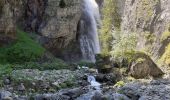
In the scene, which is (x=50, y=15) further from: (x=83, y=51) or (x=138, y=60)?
(x=138, y=60)

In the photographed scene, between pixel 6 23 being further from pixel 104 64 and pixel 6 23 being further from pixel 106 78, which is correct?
pixel 106 78

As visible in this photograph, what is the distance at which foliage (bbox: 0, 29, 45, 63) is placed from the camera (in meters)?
50.7

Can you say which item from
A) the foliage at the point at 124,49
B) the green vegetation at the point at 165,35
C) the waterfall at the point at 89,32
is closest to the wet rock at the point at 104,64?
the foliage at the point at 124,49

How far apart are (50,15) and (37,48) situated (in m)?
Result: 7.82

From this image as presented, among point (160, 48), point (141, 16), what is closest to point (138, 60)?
point (160, 48)

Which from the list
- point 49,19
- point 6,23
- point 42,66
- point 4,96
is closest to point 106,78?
point 42,66

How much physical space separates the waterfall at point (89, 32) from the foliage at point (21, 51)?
10.7 meters

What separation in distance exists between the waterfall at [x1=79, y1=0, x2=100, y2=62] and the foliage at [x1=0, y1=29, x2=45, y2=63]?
421 inches

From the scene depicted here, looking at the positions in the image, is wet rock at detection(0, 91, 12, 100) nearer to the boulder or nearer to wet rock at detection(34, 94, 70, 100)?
wet rock at detection(34, 94, 70, 100)

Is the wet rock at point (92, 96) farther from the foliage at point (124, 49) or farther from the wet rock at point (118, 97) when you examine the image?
the foliage at point (124, 49)

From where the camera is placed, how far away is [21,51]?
51.9 m

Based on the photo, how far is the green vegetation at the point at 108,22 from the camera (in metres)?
59.5

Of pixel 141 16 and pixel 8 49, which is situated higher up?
pixel 141 16

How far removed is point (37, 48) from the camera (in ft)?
181
